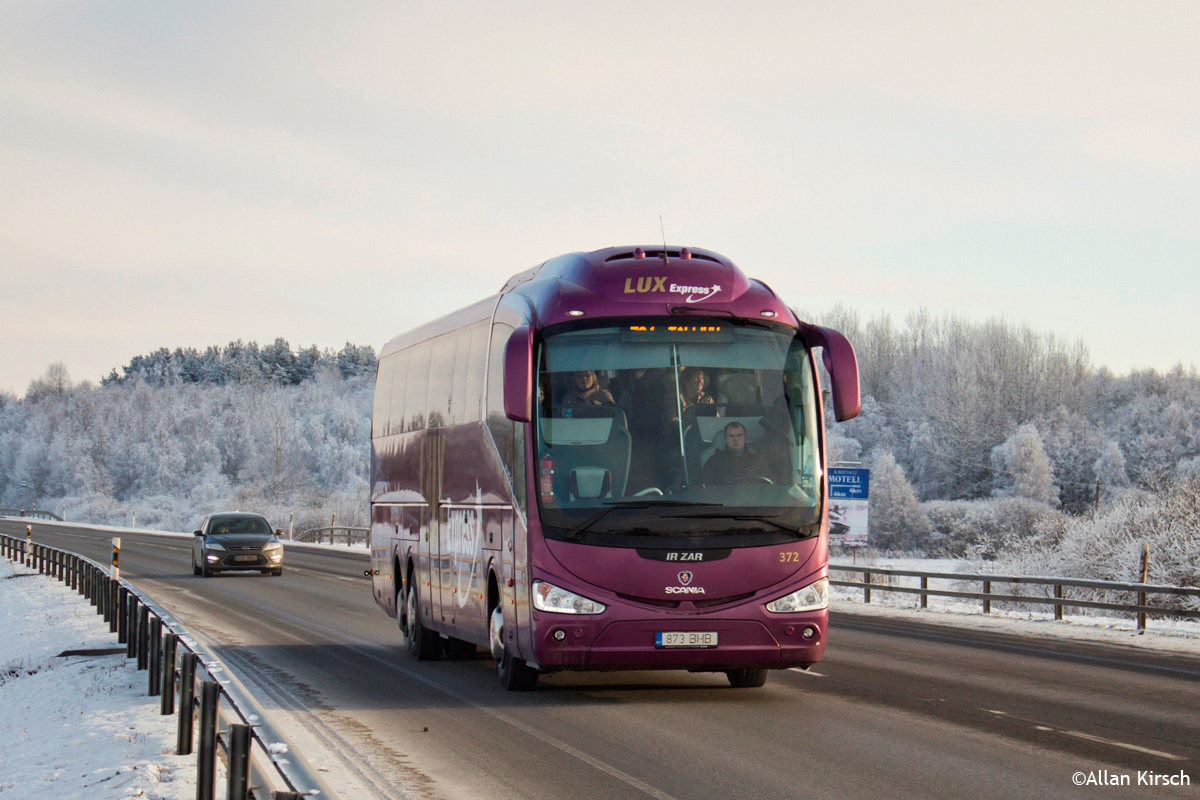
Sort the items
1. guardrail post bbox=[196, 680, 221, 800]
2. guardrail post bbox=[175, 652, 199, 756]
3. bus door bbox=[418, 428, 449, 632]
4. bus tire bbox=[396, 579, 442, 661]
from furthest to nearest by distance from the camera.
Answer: bus tire bbox=[396, 579, 442, 661]
bus door bbox=[418, 428, 449, 632]
guardrail post bbox=[175, 652, 199, 756]
guardrail post bbox=[196, 680, 221, 800]

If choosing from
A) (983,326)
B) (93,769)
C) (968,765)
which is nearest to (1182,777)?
(968,765)

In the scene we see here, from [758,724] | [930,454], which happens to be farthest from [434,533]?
[930,454]

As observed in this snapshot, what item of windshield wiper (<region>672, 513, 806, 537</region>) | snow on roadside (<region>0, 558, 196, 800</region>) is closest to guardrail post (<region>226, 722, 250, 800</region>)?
snow on roadside (<region>0, 558, 196, 800</region>)

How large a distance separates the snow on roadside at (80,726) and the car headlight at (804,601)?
4824mm

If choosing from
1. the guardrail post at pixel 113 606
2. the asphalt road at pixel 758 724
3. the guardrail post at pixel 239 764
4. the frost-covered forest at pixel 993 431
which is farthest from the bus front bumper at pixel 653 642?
the frost-covered forest at pixel 993 431

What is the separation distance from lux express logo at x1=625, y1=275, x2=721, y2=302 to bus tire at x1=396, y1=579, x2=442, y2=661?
18.9ft

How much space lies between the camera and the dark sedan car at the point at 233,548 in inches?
1332

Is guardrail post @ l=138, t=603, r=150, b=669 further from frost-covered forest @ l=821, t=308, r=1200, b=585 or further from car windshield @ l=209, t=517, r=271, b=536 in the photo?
frost-covered forest @ l=821, t=308, r=1200, b=585

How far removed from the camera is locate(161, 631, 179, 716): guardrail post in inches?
415

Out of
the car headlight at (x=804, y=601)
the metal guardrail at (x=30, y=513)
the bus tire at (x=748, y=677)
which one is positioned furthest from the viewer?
the metal guardrail at (x=30, y=513)

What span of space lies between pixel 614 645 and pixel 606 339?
2660mm

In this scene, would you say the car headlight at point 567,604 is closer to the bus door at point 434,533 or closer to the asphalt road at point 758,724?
the asphalt road at point 758,724

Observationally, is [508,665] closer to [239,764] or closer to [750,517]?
[750,517]

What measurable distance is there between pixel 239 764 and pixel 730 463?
5689 millimetres
